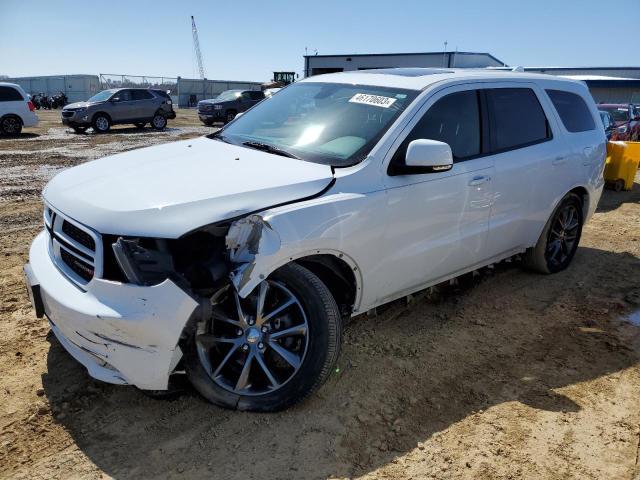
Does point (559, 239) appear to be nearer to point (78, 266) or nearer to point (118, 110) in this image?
point (78, 266)

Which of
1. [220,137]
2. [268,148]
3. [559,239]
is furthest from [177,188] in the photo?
[559,239]

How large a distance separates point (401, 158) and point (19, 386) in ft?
8.77

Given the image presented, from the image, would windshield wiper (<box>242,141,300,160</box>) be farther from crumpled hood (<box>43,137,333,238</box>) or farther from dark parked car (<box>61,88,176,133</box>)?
dark parked car (<box>61,88,176,133</box>)

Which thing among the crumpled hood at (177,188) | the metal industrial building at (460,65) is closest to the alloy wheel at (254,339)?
the crumpled hood at (177,188)

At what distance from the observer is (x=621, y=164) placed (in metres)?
9.48

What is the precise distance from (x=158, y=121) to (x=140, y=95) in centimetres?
122

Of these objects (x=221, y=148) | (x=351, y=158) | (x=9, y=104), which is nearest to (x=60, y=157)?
(x=9, y=104)

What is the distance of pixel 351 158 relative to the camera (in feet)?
10.3

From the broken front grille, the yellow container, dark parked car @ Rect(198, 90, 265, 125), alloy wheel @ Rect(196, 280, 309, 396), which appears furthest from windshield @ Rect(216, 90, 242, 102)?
alloy wheel @ Rect(196, 280, 309, 396)

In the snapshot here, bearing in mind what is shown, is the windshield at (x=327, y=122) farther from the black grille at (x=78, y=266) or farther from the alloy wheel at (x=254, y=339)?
the black grille at (x=78, y=266)

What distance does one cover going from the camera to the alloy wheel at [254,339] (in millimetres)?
2740

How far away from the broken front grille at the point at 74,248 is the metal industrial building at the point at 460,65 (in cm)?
2839

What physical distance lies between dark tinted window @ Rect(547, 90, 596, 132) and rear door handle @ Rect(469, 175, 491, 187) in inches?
58.5

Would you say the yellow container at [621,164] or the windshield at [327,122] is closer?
the windshield at [327,122]
